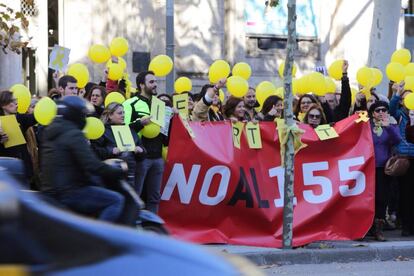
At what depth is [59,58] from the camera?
1219 centimetres

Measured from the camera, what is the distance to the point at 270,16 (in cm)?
2138

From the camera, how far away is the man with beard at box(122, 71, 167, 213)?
33.7 feet

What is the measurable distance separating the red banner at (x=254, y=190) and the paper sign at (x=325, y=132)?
7 cm

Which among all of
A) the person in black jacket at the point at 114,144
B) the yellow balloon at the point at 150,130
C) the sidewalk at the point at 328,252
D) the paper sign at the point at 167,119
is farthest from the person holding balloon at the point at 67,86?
the sidewalk at the point at 328,252

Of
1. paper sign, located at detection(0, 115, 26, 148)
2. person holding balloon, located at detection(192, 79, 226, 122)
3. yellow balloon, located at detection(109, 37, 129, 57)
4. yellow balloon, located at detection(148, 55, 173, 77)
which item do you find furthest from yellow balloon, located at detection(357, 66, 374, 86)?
paper sign, located at detection(0, 115, 26, 148)

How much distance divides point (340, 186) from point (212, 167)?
5.41 ft

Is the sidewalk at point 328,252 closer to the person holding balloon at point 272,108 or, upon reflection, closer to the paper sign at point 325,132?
the paper sign at point 325,132

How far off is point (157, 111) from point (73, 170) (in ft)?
11.8

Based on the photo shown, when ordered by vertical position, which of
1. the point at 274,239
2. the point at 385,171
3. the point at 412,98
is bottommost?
the point at 274,239

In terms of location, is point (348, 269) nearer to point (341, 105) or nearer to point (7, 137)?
point (341, 105)

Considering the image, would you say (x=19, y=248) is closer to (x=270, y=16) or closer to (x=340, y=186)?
(x=340, y=186)

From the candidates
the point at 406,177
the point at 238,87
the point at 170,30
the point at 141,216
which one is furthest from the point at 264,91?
the point at 141,216

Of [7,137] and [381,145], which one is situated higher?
[7,137]

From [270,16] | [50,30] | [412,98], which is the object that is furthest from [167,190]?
[270,16]
